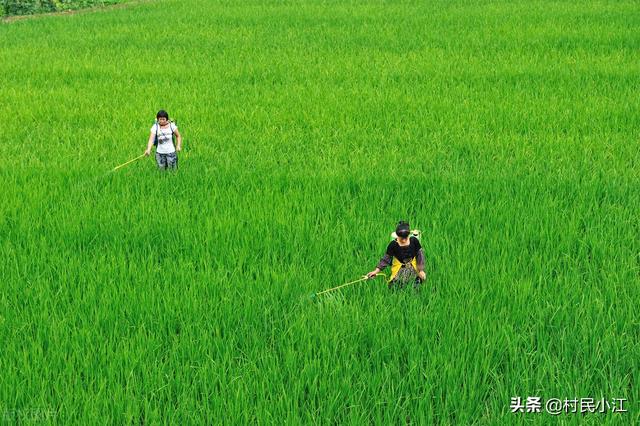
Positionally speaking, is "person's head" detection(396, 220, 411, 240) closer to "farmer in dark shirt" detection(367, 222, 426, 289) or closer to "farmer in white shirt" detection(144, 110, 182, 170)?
"farmer in dark shirt" detection(367, 222, 426, 289)

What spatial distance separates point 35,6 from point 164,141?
14948mm

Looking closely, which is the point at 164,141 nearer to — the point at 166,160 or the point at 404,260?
the point at 166,160

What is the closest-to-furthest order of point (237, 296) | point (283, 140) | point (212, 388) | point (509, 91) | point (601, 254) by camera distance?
point (212, 388) → point (237, 296) → point (601, 254) → point (283, 140) → point (509, 91)

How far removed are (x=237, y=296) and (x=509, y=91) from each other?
5.43m

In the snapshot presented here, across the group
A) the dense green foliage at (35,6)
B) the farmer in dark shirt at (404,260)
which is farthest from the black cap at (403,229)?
the dense green foliage at (35,6)

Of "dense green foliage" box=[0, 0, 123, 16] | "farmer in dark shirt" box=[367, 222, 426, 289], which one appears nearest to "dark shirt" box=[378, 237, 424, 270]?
"farmer in dark shirt" box=[367, 222, 426, 289]

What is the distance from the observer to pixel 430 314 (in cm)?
254

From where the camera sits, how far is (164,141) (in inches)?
177

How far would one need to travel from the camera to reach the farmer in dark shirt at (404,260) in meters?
2.51

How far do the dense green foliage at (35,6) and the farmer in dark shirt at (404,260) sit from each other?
17.2m

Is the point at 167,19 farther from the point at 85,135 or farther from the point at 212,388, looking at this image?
the point at 212,388

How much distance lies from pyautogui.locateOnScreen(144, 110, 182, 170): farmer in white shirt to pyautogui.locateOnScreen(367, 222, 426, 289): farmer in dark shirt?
7.81ft

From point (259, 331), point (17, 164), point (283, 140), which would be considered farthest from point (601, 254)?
point (17, 164)

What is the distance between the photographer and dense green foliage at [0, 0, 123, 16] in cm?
1652
